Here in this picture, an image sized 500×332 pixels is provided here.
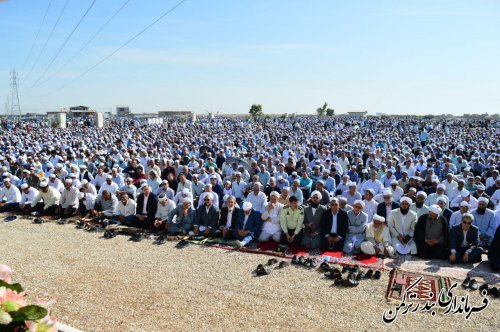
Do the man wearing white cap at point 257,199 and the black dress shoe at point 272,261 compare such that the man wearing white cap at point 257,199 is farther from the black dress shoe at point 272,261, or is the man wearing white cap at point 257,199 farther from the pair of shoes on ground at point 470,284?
the pair of shoes on ground at point 470,284

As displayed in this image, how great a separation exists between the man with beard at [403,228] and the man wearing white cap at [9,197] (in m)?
8.16

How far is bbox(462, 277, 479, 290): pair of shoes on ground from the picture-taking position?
4.97 metres

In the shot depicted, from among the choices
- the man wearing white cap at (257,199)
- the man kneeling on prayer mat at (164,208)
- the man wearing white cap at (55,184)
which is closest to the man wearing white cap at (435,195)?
the man wearing white cap at (257,199)

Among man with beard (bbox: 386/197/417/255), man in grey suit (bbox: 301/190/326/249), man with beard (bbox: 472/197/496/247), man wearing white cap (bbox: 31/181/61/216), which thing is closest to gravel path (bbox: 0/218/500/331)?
man in grey suit (bbox: 301/190/326/249)

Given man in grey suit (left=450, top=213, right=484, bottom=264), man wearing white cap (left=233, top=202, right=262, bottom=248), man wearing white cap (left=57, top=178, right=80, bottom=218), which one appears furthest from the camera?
man wearing white cap (left=57, top=178, right=80, bottom=218)

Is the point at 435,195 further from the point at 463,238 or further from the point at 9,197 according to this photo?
the point at 9,197

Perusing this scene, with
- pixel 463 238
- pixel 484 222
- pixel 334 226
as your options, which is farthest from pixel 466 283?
pixel 334 226

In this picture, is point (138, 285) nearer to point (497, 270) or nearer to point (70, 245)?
point (70, 245)

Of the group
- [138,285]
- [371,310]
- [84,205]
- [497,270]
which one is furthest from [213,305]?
[84,205]

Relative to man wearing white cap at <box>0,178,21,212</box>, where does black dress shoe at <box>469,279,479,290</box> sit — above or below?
below

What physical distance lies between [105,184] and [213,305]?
225 inches

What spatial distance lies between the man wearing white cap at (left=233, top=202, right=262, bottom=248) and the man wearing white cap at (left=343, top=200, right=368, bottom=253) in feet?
5.06

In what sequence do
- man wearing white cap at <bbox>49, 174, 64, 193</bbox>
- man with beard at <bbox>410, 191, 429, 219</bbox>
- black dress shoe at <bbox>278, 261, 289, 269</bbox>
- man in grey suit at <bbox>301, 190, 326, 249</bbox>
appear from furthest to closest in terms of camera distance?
1. man wearing white cap at <bbox>49, 174, 64, 193</bbox>
2. man with beard at <bbox>410, 191, 429, 219</bbox>
3. man in grey suit at <bbox>301, 190, 326, 249</bbox>
4. black dress shoe at <bbox>278, 261, 289, 269</bbox>

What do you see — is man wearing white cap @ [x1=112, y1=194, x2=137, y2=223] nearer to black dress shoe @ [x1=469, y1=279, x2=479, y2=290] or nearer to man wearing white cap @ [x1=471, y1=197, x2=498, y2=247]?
black dress shoe @ [x1=469, y1=279, x2=479, y2=290]
